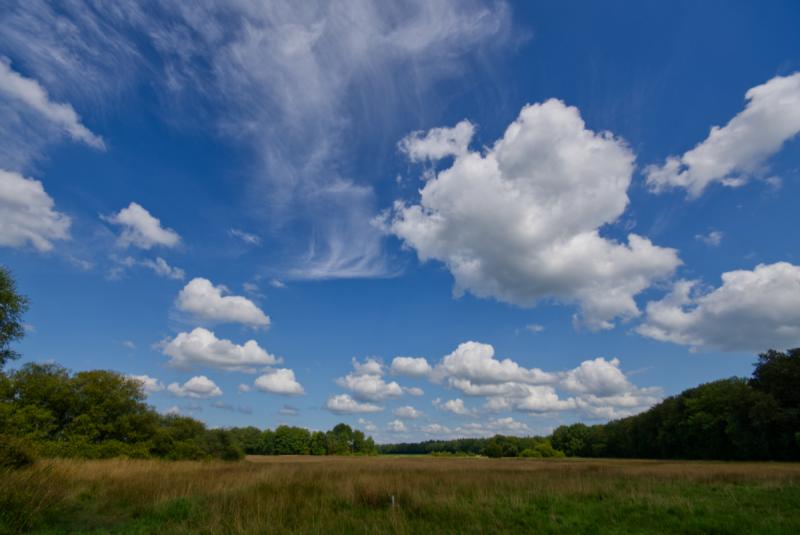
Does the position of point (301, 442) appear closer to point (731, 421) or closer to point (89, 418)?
point (89, 418)

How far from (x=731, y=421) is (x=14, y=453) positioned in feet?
215

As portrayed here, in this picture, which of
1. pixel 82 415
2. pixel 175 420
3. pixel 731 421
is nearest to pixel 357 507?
pixel 82 415

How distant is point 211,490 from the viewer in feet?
46.9

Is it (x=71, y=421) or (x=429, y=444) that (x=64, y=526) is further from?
(x=429, y=444)

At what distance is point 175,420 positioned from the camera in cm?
4666

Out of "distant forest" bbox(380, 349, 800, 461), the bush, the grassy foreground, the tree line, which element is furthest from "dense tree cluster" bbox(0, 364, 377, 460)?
"distant forest" bbox(380, 349, 800, 461)

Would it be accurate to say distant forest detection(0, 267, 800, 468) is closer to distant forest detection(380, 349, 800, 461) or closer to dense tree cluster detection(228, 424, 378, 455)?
distant forest detection(380, 349, 800, 461)

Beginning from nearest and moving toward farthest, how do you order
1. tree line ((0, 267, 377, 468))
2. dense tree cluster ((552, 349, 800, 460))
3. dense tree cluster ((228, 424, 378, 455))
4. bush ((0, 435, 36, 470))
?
bush ((0, 435, 36, 470))
tree line ((0, 267, 377, 468))
dense tree cluster ((552, 349, 800, 460))
dense tree cluster ((228, 424, 378, 455))

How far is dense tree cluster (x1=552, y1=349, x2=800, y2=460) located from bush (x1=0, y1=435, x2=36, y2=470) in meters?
59.7

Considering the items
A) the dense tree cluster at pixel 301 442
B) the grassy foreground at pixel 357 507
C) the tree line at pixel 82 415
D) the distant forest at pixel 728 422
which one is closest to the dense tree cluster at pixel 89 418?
the tree line at pixel 82 415

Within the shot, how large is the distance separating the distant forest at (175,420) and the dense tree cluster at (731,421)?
11 cm

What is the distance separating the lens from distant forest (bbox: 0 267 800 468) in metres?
29.9

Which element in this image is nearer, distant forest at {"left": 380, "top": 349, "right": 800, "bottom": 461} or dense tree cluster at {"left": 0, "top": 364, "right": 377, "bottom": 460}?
dense tree cluster at {"left": 0, "top": 364, "right": 377, "bottom": 460}

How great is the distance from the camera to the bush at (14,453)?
12384 mm
